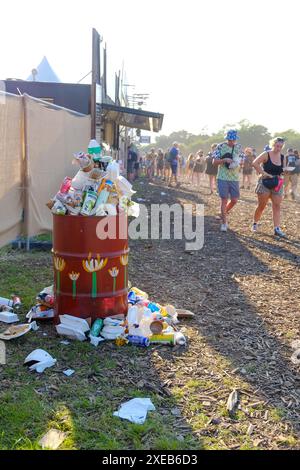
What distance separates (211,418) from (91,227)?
Result: 183 cm

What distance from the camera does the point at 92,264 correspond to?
4.20 metres

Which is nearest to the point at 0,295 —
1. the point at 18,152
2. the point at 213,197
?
the point at 18,152

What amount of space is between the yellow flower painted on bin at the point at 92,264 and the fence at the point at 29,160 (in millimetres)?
2562

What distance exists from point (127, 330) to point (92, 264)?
2.11 ft

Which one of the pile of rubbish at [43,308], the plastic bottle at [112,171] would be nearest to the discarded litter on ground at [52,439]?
the pile of rubbish at [43,308]

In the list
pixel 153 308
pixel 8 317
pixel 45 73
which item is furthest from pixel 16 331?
pixel 45 73

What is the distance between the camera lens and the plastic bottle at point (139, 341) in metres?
4.10

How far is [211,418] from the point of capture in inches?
122

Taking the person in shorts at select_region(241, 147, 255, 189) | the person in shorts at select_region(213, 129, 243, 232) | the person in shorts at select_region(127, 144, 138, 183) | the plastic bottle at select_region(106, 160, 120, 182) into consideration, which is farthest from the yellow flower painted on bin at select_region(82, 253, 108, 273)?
the person in shorts at select_region(127, 144, 138, 183)

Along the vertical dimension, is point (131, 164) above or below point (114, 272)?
above

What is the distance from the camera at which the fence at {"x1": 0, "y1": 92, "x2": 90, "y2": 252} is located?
638 cm

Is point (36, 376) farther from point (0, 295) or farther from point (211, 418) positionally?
point (0, 295)

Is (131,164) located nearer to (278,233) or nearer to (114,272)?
(278,233)

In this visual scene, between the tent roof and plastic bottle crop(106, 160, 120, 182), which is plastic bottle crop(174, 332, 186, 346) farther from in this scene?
the tent roof
